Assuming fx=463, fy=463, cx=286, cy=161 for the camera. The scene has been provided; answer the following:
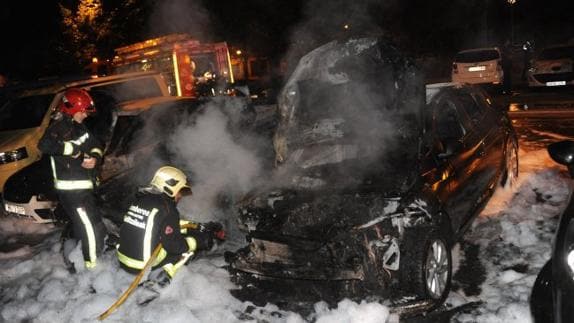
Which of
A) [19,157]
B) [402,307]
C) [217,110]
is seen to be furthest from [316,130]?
[19,157]

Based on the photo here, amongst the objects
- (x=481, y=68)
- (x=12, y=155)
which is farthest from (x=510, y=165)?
(x=481, y=68)

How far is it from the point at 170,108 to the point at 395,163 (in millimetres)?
3968

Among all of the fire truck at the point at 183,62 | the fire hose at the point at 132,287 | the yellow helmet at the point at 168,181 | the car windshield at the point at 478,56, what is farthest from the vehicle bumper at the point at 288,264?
the car windshield at the point at 478,56

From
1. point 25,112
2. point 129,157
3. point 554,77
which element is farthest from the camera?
point 554,77

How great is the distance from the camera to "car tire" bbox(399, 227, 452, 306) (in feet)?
11.0

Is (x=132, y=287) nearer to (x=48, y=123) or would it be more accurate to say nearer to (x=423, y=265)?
(x=423, y=265)

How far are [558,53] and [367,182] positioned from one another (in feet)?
45.0

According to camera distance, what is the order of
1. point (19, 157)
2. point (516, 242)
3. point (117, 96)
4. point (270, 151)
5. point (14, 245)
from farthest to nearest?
point (117, 96)
point (19, 157)
point (14, 245)
point (270, 151)
point (516, 242)

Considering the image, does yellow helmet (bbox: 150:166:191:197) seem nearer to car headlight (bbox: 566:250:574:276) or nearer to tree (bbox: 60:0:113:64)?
car headlight (bbox: 566:250:574:276)

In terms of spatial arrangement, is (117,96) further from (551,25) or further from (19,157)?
(551,25)

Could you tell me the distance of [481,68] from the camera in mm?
15609

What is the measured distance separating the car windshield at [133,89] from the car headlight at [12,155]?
5.09 ft

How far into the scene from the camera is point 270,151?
232 inches

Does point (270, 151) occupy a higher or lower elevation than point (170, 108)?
lower
